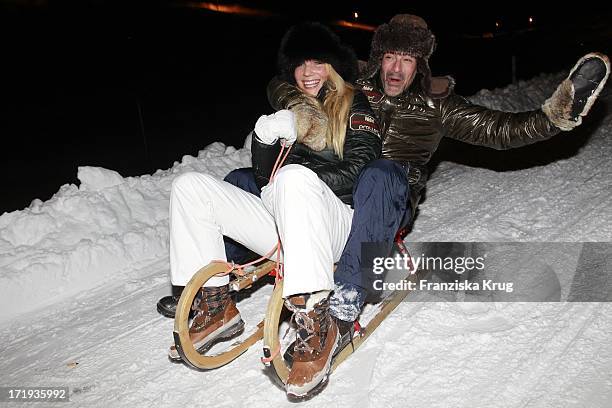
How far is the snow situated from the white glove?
98cm

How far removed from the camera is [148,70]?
13.5 meters

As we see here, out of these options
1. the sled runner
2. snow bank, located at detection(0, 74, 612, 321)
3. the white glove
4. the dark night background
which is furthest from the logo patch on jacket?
the dark night background

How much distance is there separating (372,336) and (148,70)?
12.7 m

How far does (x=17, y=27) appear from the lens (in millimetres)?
13977

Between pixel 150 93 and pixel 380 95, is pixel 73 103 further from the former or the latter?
pixel 380 95

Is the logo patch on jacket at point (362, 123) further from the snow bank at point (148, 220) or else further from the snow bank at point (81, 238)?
the snow bank at point (81, 238)

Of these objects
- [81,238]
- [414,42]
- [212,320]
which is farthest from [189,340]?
[414,42]

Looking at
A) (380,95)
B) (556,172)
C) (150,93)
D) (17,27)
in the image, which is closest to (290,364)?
(380,95)

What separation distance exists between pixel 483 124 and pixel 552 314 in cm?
103

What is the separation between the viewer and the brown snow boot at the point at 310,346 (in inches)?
77.3

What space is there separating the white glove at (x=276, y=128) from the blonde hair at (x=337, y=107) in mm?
230

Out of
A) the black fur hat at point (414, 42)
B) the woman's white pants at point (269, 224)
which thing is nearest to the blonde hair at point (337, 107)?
the woman's white pants at point (269, 224)

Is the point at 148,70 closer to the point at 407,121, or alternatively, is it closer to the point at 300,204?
the point at 407,121

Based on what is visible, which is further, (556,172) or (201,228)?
(556,172)
